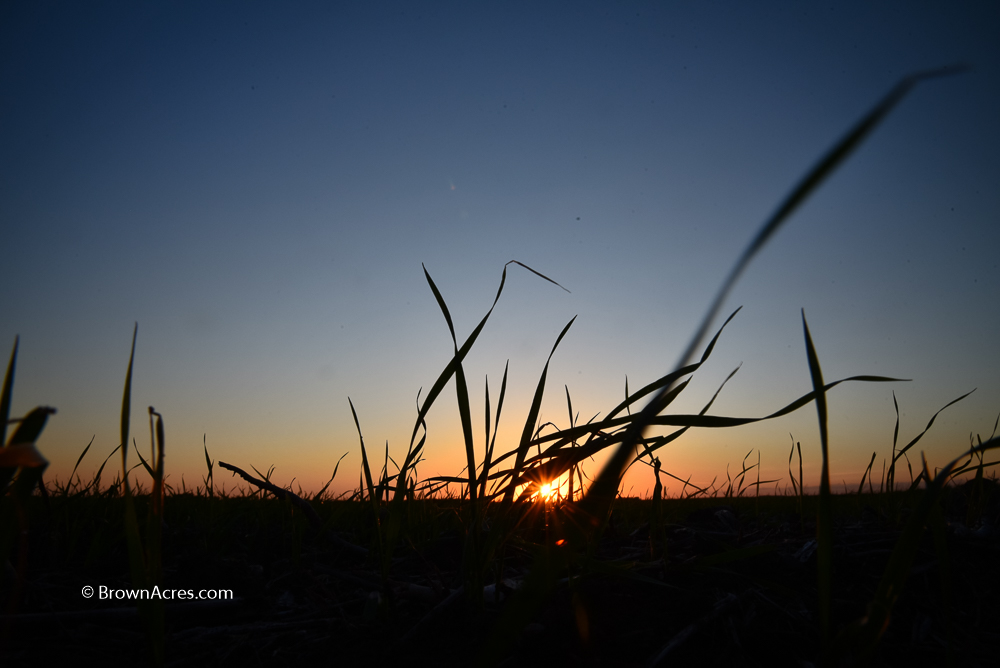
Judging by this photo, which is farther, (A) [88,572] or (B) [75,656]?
(A) [88,572]

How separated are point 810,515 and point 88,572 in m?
2.66

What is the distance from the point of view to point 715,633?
3.47 ft

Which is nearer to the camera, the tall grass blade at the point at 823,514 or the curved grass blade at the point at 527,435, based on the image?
the tall grass blade at the point at 823,514

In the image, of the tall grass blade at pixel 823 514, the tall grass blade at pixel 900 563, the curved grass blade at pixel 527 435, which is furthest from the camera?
the curved grass blade at pixel 527 435

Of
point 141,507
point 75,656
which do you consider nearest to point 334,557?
point 75,656

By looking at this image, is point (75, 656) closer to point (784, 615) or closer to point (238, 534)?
point (238, 534)

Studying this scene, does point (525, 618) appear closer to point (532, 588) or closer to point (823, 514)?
point (532, 588)

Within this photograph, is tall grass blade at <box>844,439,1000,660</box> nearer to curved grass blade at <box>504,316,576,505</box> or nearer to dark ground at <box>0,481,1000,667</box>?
dark ground at <box>0,481,1000,667</box>

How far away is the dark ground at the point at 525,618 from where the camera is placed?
3.32ft

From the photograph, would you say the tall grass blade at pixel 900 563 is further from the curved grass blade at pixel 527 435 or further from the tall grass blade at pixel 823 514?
the curved grass blade at pixel 527 435

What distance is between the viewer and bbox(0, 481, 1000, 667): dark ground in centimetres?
101

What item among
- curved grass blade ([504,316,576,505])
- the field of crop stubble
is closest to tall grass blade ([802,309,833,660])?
the field of crop stubble

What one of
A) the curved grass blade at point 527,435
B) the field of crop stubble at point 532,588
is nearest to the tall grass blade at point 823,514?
the field of crop stubble at point 532,588

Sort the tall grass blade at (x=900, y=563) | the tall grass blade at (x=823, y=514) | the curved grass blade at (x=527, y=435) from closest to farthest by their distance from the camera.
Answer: the tall grass blade at (x=900, y=563) → the tall grass blade at (x=823, y=514) → the curved grass blade at (x=527, y=435)
